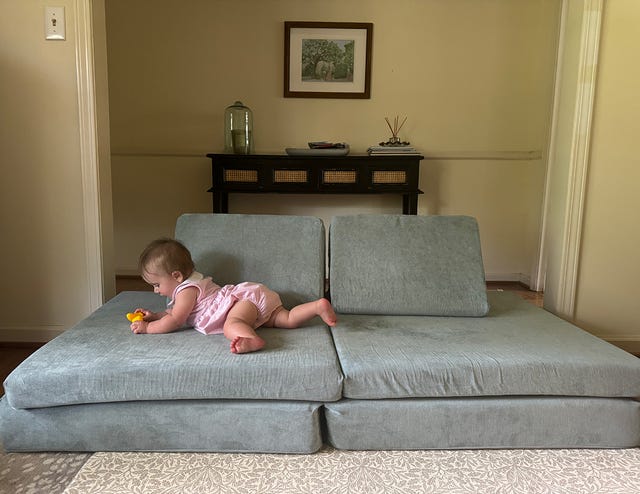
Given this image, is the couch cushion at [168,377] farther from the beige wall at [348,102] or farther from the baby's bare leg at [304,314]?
the beige wall at [348,102]

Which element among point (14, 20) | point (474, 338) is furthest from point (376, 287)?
point (14, 20)

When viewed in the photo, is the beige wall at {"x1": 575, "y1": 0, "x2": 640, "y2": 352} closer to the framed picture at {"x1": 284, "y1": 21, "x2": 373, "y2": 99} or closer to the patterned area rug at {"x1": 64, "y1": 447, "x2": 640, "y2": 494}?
the patterned area rug at {"x1": 64, "y1": 447, "x2": 640, "y2": 494}

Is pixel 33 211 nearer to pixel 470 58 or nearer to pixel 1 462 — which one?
pixel 1 462

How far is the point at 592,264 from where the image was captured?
259cm

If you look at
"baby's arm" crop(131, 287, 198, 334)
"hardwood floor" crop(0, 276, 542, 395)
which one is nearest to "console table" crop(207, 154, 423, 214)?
"hardwood floor" crop(0, 276, 542, 395)

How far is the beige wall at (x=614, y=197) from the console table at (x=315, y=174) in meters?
1.29

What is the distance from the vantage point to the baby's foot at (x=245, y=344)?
5.50 feet

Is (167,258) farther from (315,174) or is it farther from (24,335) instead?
(315,174)

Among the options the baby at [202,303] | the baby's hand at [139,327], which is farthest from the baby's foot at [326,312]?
the baby's hand at [139,327]

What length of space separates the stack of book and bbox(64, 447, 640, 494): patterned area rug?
2.38 metres

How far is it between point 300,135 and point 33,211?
6.63 feet

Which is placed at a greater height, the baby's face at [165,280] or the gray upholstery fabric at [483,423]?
the baby's face at [165,280]

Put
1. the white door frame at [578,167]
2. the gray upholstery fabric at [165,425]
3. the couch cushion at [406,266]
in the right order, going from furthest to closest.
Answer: the white door frame at [578,167] → the couch cushion at [406,266] → the gray upholstery fabric at [165,425]

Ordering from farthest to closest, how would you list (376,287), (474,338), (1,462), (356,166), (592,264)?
(356,166)
(592,264)
(376,287)
(474,338)
(1,462)
